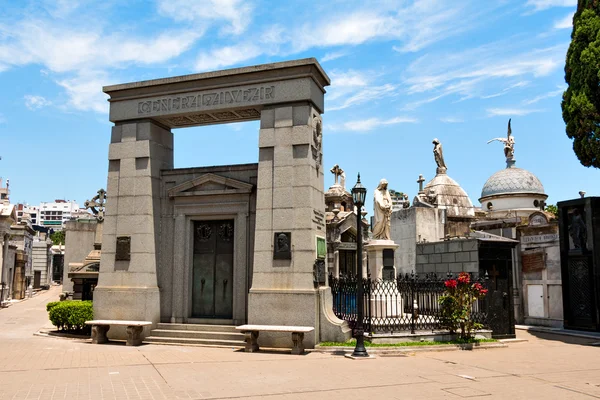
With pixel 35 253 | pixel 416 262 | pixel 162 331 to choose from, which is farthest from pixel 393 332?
pixel 35 253

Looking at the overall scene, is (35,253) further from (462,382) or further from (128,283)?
(462,382)

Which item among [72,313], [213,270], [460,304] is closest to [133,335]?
[213,270]

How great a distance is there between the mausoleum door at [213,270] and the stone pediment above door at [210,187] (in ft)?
3.06

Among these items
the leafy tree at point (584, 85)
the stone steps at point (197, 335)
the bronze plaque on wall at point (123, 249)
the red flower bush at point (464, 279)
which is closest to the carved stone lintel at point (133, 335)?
the stone steps at point (197, 335)

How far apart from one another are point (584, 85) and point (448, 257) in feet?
26.8

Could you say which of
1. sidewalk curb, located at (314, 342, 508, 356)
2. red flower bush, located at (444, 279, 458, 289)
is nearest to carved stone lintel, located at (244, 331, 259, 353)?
sidewalk curb, located at (314, 342, 508, 356)

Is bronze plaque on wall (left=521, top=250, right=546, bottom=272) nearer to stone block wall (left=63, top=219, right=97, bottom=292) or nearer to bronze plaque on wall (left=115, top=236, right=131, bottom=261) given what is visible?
bronze plaque on wall (left=115, top=236, right=131, bottom=261)

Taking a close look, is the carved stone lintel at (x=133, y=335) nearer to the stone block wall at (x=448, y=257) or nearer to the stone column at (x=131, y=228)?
the stone column at (x=131, y=228)

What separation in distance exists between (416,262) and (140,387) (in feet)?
56.3

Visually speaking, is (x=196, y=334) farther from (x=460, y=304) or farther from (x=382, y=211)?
(x=382, y=211)

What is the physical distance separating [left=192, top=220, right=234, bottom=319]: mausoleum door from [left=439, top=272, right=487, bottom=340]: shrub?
575cm

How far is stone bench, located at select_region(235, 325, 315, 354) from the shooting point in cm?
1205

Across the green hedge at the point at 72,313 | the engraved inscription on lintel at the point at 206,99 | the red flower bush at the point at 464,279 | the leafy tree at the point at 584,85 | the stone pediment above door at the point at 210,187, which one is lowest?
the green hedge at the point at 72,313

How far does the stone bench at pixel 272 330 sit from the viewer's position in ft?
39.5
